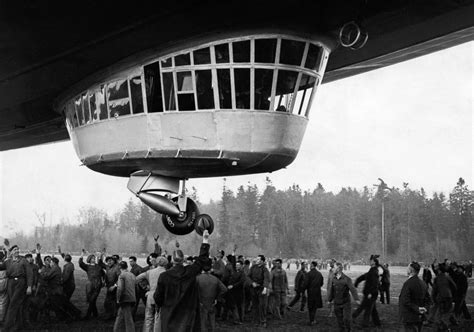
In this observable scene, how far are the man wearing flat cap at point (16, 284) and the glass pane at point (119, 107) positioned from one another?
18.1 feet

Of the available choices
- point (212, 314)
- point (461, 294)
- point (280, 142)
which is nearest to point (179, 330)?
point (212, 314)

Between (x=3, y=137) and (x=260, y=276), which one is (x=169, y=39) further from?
(x=3, y=137)

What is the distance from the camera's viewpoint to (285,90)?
60.0 ft

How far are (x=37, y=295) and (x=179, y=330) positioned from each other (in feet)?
39.1

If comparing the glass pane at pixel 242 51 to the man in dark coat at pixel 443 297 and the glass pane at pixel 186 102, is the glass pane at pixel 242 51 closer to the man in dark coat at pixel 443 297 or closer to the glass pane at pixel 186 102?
the glass pane at pixel 186 102

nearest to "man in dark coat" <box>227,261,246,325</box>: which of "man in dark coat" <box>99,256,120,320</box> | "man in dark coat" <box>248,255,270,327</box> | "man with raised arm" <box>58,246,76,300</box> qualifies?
Result: "man in dark coat" <box>248,255,270,327</box>

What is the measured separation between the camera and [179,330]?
34.4 feet

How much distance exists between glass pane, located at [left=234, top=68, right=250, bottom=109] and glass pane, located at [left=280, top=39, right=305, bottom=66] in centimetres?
115

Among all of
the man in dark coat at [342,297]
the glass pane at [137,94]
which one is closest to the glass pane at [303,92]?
the glass pane at [137,94]

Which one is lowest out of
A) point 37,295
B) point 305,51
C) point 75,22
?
point 37,295

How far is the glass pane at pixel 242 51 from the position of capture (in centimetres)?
1761

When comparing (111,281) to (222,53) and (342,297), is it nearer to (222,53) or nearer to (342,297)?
(342,297)

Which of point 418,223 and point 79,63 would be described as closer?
point 79,63

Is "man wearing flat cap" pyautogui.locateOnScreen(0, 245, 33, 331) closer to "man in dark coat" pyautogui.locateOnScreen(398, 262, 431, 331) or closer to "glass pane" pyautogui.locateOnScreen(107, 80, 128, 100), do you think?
"glass pane" pyautogui.locateOnScreen(107, 80, 128, 100)
